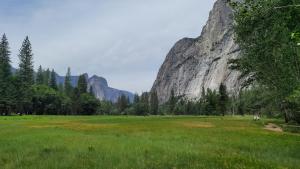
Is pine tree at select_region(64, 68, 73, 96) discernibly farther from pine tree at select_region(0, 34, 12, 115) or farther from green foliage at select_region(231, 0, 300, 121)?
green foliage at select_region(231, 0, 300, 121)

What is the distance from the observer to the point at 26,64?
131 metres

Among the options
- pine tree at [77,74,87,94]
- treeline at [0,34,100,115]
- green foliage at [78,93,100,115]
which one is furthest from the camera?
pine tree at [77,74,87,94]

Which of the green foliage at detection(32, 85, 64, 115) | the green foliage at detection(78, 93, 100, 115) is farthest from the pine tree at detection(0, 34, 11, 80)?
the green foliage at detection(78, 93, 100, 115)

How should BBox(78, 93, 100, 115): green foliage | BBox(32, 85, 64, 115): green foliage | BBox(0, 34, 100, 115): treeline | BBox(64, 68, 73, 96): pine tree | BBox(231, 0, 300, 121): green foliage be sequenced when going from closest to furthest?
BBox(231, 0, 300, 121): green foliage, BBox(0, 34, 100, 115): treeline, BBox(32, 85, 64, 115): green foliage, BBox(78, 93, 100, 115): green foliage, BBox(64, 68, 73, 96): pine tree

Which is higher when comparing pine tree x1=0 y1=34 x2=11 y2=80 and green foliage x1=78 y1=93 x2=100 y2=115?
pine tree x1=0 y1=34 x2=11 y2=80

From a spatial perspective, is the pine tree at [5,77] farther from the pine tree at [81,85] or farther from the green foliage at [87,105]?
the pine tree at [81,85]

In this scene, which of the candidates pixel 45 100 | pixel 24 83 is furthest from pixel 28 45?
pixel 45 100

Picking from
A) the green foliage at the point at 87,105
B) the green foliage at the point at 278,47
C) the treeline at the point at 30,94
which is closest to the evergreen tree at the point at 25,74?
the treeline at the point at 30,94

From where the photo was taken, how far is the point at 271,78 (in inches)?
1132

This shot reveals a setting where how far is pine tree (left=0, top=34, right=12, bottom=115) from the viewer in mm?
118188

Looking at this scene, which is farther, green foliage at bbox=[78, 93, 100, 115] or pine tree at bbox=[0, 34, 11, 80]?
green foliage at bbox=[78, 93, 100, 115]

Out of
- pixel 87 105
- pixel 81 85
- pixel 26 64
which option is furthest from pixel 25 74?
pixel 81 85

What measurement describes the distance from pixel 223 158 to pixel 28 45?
12917 centimetres

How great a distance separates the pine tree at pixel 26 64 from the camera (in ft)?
419
